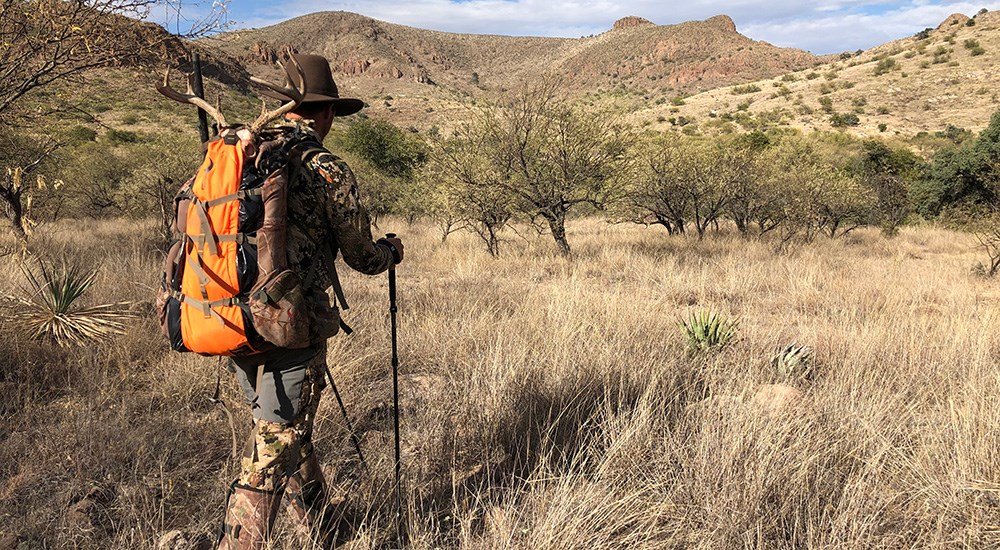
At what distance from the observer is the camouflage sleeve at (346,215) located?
1.72 m

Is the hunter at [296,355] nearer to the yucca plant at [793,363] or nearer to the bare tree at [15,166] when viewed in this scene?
the yucca plant at [793,363]

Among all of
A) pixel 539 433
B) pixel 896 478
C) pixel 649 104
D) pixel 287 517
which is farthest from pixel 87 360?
pixel 649 104

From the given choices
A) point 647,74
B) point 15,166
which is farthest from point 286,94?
point 647,74

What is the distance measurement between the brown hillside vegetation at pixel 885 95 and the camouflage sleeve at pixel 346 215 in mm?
38363

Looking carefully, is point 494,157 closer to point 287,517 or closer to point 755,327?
point 755,327

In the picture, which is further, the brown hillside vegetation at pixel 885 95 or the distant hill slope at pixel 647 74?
the brown hillside vegetation at pixel 885 95

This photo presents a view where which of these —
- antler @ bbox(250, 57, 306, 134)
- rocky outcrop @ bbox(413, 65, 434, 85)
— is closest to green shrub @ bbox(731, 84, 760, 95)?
rocky outcrop @ bbox(413, 65, 434, 85)

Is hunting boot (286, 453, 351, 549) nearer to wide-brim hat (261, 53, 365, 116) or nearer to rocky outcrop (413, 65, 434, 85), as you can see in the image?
wide-brim hat (261, 53, 365, 116)

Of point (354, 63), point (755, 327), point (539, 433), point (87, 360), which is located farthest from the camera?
point (354, 63)

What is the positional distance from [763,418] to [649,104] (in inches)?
2303

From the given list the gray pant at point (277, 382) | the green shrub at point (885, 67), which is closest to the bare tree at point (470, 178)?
the gray pant at point (277, 382)

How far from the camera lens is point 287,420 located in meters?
1.75

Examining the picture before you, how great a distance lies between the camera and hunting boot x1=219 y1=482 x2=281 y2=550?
1.73 metres

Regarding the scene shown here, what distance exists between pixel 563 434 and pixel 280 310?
189cm
